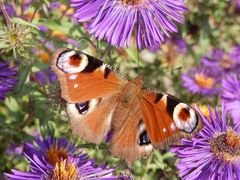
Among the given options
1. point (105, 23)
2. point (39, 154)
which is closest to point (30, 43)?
point (105, 23)

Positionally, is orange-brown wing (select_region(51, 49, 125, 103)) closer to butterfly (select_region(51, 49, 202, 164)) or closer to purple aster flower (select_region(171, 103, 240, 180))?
butterfly (select_region(51, 49, 202, 164))

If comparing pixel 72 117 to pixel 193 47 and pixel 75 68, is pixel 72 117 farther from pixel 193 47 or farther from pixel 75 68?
pixel 193 47

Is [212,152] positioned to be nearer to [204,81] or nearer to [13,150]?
[13,150]

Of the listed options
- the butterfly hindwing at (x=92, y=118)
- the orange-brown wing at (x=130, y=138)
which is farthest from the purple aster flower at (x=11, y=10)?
the orange-brown wing at (x=130, y=138)

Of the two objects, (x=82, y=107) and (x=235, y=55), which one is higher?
(x=82, y=107)

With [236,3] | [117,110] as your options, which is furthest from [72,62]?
[236,3]

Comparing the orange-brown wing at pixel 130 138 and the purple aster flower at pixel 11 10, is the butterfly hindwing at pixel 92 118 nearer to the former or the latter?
the orange-brown wing at pixel 130 138
